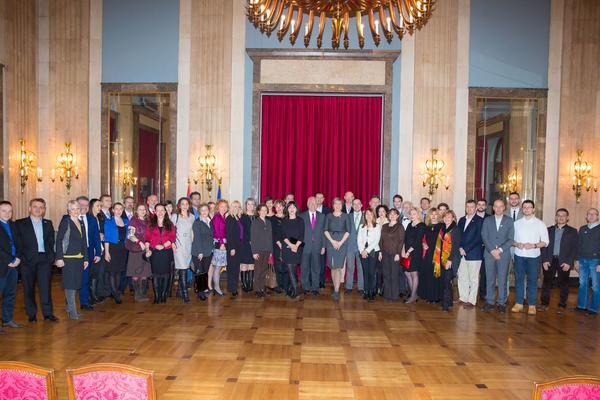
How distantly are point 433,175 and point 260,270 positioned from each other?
437 centimetres

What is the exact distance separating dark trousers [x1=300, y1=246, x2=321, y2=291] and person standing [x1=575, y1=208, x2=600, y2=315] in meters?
3.99

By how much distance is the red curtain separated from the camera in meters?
10.3

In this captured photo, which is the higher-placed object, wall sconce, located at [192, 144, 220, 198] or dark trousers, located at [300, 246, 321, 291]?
wall sconce, located at [192, 144, 220, 198]

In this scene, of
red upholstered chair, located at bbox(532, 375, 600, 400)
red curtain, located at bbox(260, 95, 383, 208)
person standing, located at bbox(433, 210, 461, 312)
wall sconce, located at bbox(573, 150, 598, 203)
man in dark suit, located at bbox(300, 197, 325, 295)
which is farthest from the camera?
red curtain, located at bbox(260, 95, 383, 208)

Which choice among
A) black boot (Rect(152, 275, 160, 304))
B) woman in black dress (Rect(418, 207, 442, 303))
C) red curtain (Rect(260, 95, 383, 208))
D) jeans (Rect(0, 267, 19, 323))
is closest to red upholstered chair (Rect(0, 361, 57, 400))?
jeans (Rect(0, 267, 19, 323))

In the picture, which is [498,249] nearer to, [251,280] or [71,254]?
[251,280]

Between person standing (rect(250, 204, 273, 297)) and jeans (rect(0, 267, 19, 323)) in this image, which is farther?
person standing (rect(250, 204, 273, 297))

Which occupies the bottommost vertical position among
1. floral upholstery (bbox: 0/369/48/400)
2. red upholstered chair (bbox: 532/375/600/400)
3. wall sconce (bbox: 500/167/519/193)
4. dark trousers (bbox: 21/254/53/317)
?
dark trousers (bbox: 21/254/53/317)

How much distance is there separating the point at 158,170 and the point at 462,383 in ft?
25.7

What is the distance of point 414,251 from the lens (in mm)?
7523

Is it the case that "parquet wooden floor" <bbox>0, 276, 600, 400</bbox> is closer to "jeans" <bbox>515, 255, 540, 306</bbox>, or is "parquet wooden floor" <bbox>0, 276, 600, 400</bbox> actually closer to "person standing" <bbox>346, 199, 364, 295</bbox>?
"jeans" <bbox>515, 255, 540, 306</bbox>

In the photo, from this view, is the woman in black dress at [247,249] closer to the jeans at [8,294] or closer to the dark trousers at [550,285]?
the jeans at [8,294]

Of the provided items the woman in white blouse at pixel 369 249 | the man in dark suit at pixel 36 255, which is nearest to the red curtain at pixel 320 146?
the woman in white blouse at pixel 369 249

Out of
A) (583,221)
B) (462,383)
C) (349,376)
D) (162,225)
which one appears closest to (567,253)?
(583,221)
